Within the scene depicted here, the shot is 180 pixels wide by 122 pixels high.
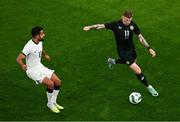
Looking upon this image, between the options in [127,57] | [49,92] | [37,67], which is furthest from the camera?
[127,57]

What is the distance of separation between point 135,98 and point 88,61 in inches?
139

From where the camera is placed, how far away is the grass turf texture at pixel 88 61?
541 inches

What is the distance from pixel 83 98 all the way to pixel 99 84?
3.69ft

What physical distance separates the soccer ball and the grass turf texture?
7.1 inches

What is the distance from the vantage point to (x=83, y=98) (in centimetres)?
1438

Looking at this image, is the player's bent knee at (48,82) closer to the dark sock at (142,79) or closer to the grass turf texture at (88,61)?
the grass turf texture at (88,61)

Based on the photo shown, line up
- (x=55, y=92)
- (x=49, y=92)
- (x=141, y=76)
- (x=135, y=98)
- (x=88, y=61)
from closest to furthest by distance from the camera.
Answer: (x=49, y=92)
(x=55, y=92)
(x=135, y=98)
(x=141, y=76)
(x=88, y=61)

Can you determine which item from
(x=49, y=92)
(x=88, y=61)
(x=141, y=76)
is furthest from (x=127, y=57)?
(x=49, y=92)

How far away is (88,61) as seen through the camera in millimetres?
16828

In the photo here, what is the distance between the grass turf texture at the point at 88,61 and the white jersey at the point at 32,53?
1.48 m

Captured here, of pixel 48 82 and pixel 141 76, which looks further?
pixel 141 76

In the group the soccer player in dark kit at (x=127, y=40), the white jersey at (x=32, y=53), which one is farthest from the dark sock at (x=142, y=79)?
the white jersey at (x=32, y=53)

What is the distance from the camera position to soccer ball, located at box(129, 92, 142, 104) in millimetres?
13844

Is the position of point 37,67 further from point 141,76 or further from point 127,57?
point 141,76
